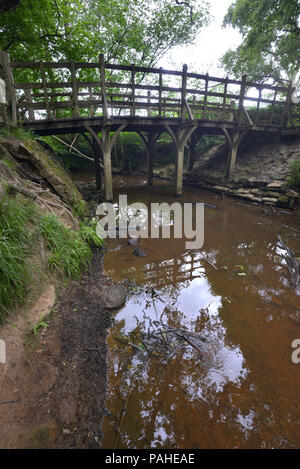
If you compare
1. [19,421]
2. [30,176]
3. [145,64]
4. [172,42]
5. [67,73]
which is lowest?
[19,421]

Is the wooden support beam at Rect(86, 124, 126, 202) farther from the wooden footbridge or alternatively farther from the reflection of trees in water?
the reflection of trees in water

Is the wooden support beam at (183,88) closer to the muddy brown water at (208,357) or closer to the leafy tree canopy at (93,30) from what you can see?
the leafy tree canopy at (93,30)

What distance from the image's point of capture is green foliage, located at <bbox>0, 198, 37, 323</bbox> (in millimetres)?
2160

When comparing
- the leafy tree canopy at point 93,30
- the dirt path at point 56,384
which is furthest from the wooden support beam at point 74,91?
the dirt path at point 56,384

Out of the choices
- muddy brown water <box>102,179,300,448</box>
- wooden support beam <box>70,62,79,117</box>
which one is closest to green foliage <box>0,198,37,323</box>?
muddy brown water <box>102,179,300,448</box>

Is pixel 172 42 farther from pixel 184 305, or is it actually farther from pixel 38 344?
pixel 38 344

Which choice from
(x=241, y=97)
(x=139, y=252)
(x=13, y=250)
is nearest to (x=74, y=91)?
(x=139, y=252)

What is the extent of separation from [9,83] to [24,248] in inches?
211

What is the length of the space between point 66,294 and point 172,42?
17.6 metres

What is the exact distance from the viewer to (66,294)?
2.93 metres

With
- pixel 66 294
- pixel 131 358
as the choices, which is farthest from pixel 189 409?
pixel 66 294

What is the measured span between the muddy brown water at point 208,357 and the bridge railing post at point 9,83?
14.7ft

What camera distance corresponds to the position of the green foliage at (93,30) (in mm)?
7878

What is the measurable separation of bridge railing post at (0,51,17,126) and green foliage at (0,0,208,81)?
3.95 m
